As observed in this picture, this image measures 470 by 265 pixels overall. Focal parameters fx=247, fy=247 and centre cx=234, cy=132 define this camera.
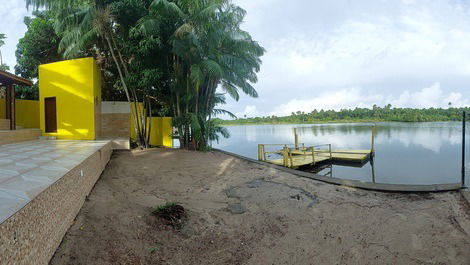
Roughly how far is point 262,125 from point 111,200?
7155 centimetres

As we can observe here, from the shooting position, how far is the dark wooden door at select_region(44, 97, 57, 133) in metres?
9.37

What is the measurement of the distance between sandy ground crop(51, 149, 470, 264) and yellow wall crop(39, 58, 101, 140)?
14.1 feet

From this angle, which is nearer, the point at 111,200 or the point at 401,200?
the point at 111,200

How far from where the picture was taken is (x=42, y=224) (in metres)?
1.97

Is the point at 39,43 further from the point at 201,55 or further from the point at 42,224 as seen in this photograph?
the point at 42,224

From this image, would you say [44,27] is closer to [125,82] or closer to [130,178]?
[125,82]

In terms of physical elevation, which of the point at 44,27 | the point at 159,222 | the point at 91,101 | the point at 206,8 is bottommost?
the point at 159,222

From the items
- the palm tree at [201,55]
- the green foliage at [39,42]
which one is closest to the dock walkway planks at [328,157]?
the palm tree at [201,55]

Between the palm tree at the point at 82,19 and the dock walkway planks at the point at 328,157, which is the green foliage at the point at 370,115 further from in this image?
the palm tree at the point at 82,19

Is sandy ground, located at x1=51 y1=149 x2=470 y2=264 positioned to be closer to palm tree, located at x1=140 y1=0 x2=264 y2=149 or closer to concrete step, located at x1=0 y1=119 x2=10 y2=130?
palm tree, located at x1=140 y1=0 x2=264 y2=149

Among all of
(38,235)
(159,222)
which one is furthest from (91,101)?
(38,235)

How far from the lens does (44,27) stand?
11.3 meters

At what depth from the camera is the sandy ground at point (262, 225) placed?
297 cm

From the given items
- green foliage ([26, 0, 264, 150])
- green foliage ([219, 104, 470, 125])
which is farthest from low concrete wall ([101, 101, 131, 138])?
green foliage ([219, 104, 470, 125])
